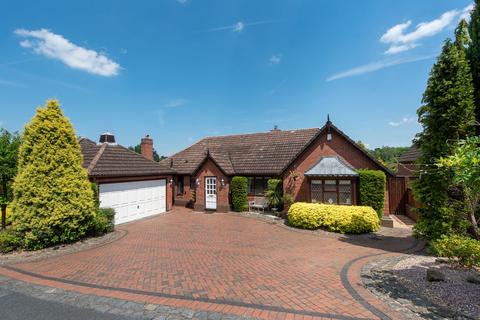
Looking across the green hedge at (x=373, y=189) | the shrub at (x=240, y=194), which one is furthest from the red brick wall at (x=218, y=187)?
the green hedge at (x=373, y=189)

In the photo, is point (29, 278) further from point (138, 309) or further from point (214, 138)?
point (214, 138)

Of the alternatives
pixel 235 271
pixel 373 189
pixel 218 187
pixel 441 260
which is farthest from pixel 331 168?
pixel 235 271

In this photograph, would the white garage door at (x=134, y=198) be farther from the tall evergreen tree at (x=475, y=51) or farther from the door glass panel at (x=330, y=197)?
the tall evergreen tree at (x=475, y=51)

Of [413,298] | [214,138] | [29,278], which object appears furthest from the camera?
[214,138]

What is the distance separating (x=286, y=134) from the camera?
78.4ft

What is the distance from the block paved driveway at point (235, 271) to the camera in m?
6.10

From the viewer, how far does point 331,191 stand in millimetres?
16438

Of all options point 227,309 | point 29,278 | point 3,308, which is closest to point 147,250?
point 29,278

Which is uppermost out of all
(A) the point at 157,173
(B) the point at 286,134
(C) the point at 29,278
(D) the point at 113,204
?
(B) the point at 286,134

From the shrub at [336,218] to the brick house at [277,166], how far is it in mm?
2338

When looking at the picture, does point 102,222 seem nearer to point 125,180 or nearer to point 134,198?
point 125,180

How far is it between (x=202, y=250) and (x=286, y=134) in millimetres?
15847

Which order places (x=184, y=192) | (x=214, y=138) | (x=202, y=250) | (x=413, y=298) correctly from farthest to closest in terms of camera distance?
(x=214, y=138) → (x=184, y=192) → (x=202, y=250) → (x=413, y=298)

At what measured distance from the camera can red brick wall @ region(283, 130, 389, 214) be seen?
1647 centimetres
